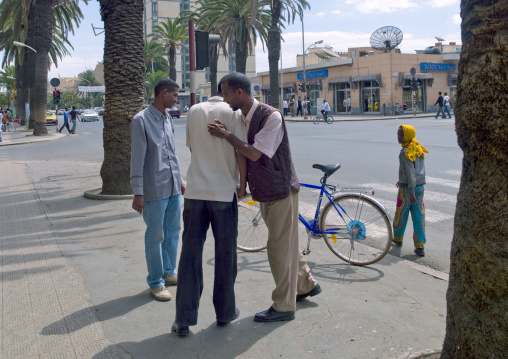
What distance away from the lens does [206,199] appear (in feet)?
12.2

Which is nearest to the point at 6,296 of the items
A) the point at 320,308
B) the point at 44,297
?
the point at 44,297

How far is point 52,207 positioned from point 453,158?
9.68 meters

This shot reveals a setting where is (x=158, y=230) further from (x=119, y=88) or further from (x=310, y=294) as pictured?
(x=119, y=88)

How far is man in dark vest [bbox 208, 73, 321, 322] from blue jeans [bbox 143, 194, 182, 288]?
946 mm

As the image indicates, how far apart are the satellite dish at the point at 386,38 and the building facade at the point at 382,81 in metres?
1.35

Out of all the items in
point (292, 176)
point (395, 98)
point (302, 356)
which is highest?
point (395, 98)

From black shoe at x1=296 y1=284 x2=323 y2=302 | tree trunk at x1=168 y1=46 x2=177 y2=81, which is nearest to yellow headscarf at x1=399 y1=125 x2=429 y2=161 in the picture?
black shoe at x1=296 y1=284 x2=323 y2=302

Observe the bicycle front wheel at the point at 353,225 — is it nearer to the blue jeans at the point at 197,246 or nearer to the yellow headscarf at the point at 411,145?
the yellow headscarf at the point at 411,145

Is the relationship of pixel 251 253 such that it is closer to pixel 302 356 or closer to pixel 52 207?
pixel 302 356

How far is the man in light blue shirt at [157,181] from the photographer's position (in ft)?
14.8

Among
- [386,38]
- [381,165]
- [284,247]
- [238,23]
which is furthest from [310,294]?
[386,38]

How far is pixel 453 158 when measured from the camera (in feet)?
45.3

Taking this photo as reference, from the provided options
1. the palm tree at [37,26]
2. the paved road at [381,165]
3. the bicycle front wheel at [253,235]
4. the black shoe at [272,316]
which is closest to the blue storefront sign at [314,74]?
the palm tree at [37,26]

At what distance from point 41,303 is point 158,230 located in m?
1.11
